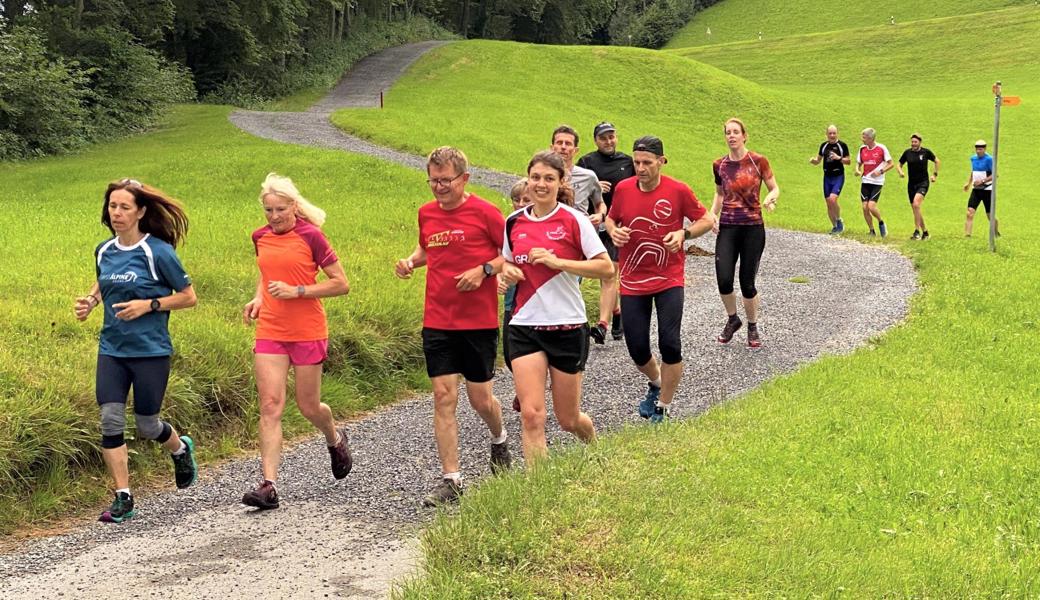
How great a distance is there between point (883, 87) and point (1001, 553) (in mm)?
58610

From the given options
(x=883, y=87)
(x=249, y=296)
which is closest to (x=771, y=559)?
(x=249, y=296)

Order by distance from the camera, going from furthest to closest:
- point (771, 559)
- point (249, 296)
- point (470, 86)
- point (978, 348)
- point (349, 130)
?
1. point (470, 86)
2. point (349, 130)
3. point (249, 296)
4. point (978, 348)
5. point (771, 559)

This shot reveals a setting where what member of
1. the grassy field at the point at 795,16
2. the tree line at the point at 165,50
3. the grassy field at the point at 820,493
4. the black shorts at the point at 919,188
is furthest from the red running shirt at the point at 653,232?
the grassy field at the point at 795,16

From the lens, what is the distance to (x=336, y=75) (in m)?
52.1

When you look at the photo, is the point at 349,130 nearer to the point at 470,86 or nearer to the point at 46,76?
the point at 46,76

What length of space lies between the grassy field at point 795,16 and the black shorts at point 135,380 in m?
85.6

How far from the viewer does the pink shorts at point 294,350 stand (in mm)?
6512

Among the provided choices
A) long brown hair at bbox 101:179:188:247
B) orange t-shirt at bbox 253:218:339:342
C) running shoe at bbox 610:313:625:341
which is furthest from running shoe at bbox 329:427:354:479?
running shoe at bbox 610:313:625:341

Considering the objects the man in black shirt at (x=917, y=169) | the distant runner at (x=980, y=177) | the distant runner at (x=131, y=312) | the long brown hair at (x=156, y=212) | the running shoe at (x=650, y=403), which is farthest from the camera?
the man in black shirt at (x=917, y=169)

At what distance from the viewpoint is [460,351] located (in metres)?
6.52

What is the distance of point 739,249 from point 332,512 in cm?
605

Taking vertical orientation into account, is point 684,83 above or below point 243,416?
above

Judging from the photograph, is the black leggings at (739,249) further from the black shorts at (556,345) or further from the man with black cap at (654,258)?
the black shorts at (556,345)

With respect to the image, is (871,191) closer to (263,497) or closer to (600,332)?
(600,332)
